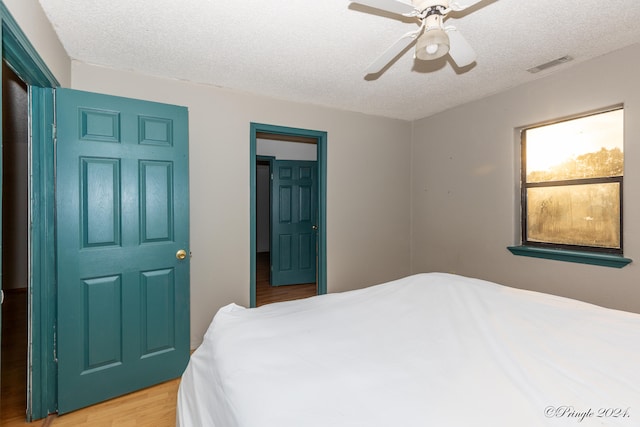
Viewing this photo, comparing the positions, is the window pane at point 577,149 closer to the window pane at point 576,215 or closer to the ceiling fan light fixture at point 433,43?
the window pane at point 576,215

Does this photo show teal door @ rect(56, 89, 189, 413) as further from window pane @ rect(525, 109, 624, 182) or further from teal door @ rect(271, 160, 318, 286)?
window pane @ rect(525, 109, 624, 182)

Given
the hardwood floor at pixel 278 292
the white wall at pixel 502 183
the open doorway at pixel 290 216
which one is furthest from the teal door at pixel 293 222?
the white wall at pixel 502 183

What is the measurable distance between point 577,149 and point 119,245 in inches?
141

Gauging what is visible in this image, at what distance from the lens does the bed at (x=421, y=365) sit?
85cm

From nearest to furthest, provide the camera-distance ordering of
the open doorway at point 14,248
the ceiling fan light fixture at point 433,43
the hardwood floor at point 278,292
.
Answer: the ceiling fan light fixture at point 433,43 < the open doorway at point 14,248 < the hardwood floor at point 278,292

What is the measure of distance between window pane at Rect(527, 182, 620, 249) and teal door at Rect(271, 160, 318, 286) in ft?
9.17

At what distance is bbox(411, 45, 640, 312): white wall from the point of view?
2.14 metres

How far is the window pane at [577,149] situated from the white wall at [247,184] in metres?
1.40

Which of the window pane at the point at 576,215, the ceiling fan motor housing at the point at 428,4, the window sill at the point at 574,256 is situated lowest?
the window sill at the point at 574,256

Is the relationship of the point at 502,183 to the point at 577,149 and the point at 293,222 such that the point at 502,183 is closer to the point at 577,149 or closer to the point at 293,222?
the point at 577,149

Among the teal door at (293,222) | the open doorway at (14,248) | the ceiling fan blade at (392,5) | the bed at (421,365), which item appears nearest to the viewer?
the bed at (421,365)

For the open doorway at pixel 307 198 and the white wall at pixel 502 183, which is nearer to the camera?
the white wall at pixel 502 183

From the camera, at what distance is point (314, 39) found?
78.7 inches

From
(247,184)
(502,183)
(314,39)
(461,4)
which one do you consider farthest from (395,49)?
(502,183)
